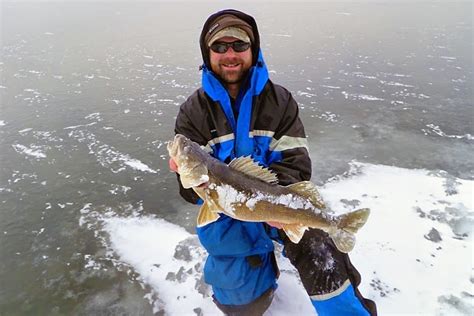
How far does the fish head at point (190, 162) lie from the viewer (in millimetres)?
3154

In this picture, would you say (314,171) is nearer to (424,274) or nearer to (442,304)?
(424,274)

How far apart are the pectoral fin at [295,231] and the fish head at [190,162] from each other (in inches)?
32.5

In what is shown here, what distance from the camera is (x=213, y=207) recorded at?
324 centimetres

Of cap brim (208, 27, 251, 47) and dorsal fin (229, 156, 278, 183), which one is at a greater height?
cap brim (208, 27, 251, 47)

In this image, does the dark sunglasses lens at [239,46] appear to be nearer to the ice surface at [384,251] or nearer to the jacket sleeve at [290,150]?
the jacket sleeve at [290,150]

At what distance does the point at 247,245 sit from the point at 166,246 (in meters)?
2.17

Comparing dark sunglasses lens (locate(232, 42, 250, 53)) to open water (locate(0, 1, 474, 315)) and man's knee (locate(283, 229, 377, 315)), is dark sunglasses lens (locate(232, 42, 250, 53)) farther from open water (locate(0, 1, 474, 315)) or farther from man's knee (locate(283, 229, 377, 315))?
open water (locate(0, 1, 474, 315))

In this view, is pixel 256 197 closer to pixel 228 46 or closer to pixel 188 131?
pixel 188 131

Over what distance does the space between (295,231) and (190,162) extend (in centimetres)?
108

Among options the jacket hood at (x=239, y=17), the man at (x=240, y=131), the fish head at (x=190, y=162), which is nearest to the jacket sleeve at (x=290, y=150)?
the man at (x=240, y=131)

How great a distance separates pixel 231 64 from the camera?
12.8ft

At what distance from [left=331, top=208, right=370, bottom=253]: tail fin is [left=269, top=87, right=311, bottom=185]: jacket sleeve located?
0.63 metres

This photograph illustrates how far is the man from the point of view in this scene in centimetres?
373

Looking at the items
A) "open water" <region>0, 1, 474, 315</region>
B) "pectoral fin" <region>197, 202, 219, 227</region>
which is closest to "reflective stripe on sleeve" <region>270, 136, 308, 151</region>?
"pectoral fin" <region>197, 202, 219, 227</region>
